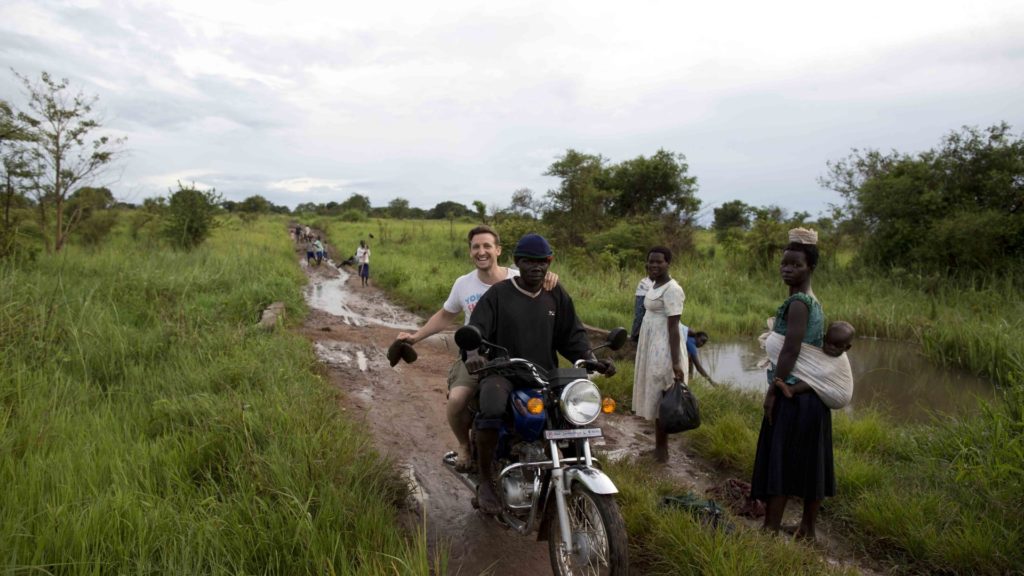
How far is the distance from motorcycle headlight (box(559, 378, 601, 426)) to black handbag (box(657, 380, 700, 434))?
1793 mm

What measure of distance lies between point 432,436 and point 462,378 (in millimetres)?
1713

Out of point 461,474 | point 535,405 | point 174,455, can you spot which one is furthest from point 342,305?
point 535,405

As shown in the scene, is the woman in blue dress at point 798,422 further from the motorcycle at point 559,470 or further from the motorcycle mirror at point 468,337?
the motorcycle mirror at point 468,337

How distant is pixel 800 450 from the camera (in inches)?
133

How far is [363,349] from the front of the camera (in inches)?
330

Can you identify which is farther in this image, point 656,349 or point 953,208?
point 953,208

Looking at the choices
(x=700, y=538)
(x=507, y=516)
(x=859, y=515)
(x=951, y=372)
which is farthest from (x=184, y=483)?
(x=951, y=372)

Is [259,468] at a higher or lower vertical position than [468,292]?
lower

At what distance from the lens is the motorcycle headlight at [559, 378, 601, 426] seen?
8.81ft

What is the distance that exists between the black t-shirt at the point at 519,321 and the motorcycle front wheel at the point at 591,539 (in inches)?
31.7

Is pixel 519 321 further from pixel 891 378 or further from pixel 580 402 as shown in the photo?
pixel 891 378

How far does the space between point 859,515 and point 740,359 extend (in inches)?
244

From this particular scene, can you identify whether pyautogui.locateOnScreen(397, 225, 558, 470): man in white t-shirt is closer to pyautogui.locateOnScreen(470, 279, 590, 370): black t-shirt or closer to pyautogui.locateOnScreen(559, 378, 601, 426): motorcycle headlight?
pyautogui.locateOnScreen(470, 279, 590, 370): black t-shirt

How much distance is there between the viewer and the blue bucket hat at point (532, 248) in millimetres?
3141
